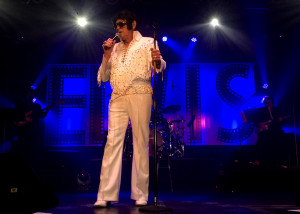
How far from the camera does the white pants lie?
3383 millimetres

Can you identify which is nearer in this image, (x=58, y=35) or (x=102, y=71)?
(x=102, y=71)

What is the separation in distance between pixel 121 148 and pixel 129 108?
0.44 m

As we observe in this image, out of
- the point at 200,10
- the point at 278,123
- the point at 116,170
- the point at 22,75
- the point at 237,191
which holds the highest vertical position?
the point at 200,10

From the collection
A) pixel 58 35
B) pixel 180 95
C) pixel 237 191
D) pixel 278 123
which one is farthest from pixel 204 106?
pixel 58 35

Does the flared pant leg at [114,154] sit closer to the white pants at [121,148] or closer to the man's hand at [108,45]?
the white pants at [121,148]

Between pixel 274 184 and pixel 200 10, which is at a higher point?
pixel 200 10

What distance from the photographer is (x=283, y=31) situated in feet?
29.9

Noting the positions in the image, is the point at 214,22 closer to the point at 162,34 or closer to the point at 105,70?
the point at 162,34

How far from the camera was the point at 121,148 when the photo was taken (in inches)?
137

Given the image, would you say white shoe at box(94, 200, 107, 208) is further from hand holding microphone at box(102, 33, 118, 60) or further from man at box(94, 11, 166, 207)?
hand holding microphone at box(102, 33, 118, 60)

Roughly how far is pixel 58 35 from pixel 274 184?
6.71m

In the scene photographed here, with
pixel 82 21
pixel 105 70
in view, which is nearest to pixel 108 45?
pixel 105 70

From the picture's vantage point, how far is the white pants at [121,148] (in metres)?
3.38

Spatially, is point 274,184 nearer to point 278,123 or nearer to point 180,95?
point 278,123
